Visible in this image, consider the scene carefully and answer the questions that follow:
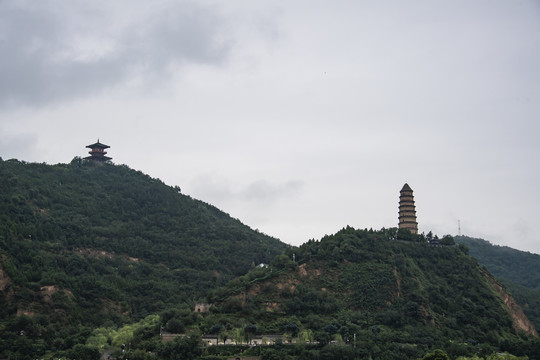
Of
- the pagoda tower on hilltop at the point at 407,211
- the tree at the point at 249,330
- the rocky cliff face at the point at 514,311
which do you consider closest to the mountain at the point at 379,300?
the rocky cliff face at the point at 514,311

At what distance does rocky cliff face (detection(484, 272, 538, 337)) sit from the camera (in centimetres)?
9338

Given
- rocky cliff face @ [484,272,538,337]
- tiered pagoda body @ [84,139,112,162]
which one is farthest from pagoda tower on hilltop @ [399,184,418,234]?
tiered pagoda body @ [84,139,112,162]

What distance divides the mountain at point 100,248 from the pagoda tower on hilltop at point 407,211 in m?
28.2

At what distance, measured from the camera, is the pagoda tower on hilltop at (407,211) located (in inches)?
4259

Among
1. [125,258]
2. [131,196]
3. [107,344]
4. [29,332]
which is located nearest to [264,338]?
[107,344]

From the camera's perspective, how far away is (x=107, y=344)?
78438 millimetres

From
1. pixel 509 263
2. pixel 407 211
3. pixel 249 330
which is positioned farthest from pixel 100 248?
pixel 509 263

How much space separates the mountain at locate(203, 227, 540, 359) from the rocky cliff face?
0.64 ft

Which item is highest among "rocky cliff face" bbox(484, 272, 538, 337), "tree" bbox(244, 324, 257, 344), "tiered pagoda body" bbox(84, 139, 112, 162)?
"tiered pagoda body" bbox(84, 139, 112, 162)

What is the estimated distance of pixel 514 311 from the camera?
96.1 m

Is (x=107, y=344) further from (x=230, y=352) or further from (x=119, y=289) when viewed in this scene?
(x=119, y=289)

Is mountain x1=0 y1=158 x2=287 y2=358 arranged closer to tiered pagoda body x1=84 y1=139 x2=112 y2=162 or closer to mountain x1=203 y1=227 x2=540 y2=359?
tiered pagoda body x1=84 y1=139 x2=112 y2=162

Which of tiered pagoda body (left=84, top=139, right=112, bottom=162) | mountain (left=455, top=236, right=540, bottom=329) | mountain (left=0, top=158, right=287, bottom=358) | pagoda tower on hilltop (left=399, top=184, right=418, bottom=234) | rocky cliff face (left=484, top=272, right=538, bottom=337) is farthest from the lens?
mountain (left=455, top=236, right=540, bottom=329)

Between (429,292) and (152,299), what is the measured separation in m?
38.9
